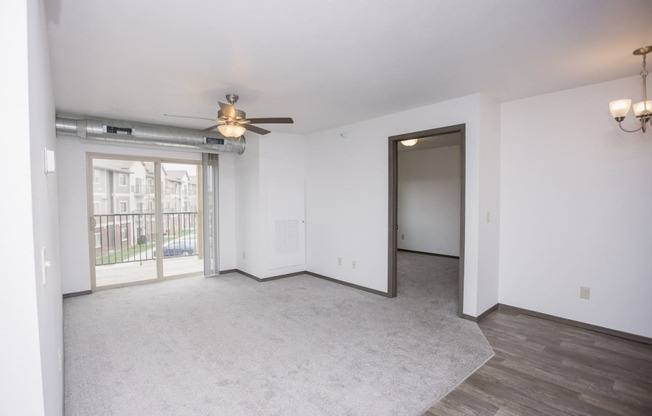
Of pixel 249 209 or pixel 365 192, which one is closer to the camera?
pixel 365 192

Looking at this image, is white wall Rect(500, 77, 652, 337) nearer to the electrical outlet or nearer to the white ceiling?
the electrical outlet

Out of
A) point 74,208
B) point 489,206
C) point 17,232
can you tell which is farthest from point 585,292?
point 74,208

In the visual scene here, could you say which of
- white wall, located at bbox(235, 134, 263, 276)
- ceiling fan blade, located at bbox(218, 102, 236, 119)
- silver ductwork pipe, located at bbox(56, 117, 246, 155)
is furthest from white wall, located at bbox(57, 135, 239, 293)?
ceiling fan blade, located at bbox(218, 102, 236, 119)

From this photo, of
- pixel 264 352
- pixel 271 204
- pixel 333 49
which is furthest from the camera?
pixel 271 204

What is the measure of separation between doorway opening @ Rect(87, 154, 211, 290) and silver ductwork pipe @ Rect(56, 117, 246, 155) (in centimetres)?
63

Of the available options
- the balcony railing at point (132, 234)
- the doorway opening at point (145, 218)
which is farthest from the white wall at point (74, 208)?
the balcony railing at point (132, 234)

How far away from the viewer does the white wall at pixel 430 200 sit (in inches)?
295

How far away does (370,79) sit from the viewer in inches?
121

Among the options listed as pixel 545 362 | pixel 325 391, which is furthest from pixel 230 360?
pixel 545 362

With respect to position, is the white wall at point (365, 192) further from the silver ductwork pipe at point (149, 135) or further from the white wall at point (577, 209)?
→ the silver ductwork pipe at point (149, 135)

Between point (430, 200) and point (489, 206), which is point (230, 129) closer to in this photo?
point (489, 206)

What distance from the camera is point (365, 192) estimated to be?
476 cm

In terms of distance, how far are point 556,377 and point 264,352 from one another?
7.95 feet

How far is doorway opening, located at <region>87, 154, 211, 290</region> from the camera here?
5.37 m
